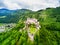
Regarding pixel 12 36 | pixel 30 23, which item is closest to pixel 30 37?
pixel 30 23

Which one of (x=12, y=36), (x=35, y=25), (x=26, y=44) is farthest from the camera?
(x=12, y=36)

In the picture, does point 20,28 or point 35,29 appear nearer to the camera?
point 35,29

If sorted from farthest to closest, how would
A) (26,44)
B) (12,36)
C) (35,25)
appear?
(12,36)
(35,25)
(26,44)

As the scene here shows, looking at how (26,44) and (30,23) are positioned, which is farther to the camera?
(30,23)

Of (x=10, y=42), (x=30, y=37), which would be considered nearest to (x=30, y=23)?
(x=30, y=37)

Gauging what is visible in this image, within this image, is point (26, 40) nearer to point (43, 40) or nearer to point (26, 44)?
point (26, 44)

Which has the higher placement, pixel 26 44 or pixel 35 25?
pixel 35 25

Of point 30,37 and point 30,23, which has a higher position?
point 30,23

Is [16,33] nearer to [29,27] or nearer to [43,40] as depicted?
[29,27]

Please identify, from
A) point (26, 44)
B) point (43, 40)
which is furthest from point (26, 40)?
point (43, 40)
